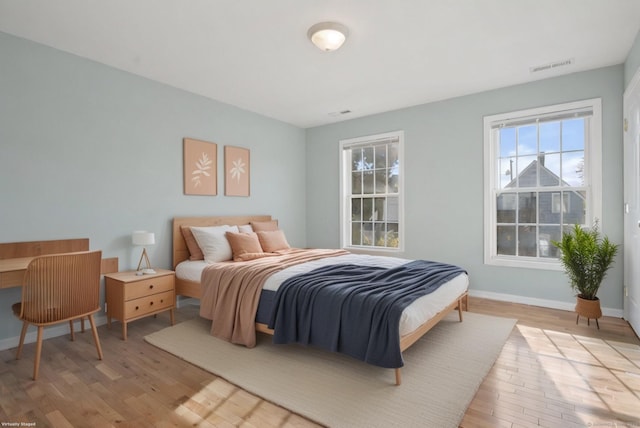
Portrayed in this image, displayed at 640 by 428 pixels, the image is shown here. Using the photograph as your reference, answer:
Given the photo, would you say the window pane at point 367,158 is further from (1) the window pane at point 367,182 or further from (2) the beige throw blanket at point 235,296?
(2) the beige throw blanket at point 235,296

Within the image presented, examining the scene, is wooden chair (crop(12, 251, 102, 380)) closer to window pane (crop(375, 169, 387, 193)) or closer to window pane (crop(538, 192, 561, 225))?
window pane (crop(375, 169, 387, 193))

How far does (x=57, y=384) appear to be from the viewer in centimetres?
222

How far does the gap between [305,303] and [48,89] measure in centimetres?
299

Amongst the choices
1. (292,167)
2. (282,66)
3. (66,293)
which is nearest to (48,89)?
(66,293)

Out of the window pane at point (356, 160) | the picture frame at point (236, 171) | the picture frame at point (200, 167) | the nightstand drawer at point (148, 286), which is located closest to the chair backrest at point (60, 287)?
the nightstand drawer at point (148, 286)

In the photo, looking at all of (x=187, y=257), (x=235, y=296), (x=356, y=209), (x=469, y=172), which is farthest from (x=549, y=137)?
(x=187, y=257)

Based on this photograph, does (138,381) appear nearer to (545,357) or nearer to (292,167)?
(545,357)

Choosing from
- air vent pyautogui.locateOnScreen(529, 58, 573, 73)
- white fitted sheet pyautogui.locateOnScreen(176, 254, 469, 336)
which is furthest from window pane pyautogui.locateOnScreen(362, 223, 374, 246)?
air vent pyautogui.locateOnScreen(529, 58, 573, 73)

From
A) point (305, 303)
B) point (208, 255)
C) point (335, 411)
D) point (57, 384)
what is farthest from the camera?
point (208, 255)

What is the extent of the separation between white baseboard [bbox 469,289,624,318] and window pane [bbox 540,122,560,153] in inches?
69.5

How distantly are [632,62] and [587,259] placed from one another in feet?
6.12

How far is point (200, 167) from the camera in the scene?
13.9 ft

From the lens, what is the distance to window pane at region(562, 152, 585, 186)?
3764 millimetres

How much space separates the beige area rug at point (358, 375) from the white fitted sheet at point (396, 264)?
0.35 m
